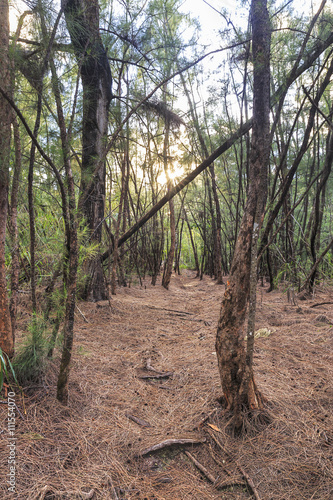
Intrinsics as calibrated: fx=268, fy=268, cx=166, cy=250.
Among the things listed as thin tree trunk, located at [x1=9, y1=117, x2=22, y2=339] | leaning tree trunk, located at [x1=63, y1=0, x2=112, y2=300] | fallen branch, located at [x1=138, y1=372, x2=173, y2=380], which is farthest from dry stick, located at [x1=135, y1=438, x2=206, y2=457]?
leaning tree trunk, located at [x1=63, y1=0, x2=112, y2=300]

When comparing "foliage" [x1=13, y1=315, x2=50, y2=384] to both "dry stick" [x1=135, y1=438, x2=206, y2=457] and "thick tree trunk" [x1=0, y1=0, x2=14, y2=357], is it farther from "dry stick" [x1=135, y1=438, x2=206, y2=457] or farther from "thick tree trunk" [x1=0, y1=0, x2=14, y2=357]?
"dry stick" [x1=135, y1=438, x2=206, y2=457]

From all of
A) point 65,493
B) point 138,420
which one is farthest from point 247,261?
point 65,493

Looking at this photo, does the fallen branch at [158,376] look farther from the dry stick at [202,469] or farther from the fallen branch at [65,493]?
the fallen branch at [65,493]

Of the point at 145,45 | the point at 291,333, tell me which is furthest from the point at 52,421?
the point at 145,45

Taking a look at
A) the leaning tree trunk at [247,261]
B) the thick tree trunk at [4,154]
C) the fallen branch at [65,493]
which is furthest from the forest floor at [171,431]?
the thick tree trunk at [4,154]

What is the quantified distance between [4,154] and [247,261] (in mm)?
1682

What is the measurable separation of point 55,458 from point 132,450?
400 mm

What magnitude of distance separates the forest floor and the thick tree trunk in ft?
1.26

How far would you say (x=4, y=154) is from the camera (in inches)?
67.5

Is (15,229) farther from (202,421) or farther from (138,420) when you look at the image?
(202,421)

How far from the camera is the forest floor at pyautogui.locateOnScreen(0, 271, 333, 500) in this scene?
4.04ft

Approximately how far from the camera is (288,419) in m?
1.61

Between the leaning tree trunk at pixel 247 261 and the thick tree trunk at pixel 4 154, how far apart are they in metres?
1.35

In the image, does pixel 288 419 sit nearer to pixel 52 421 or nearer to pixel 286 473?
pixel 286 473
